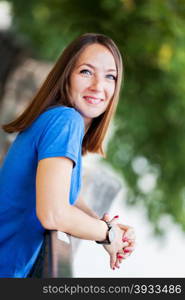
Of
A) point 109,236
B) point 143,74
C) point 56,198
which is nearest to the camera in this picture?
point 56,198

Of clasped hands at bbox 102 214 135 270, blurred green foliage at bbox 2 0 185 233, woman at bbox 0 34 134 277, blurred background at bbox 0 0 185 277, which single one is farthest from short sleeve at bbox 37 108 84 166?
blurred green foliage at bbox 2 0 185 233

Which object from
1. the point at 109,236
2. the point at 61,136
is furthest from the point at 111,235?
the point at 61,136

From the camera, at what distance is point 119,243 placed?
1.09 metres

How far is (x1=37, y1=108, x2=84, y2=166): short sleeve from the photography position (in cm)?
93

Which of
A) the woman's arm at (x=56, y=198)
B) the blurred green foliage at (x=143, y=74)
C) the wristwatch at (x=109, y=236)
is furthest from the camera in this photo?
the blurred green foliage at (x=143, y=74)

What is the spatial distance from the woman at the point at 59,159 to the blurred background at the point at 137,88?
1769 mm

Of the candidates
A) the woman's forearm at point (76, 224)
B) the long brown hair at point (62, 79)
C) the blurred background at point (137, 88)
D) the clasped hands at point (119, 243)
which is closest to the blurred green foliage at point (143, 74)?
the blurred background at point (137, 88)

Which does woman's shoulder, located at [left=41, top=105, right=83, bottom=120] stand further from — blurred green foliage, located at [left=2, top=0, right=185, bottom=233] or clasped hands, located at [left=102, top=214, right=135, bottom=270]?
blurred green foliage, located at [left=2, top=0, right=185, bottom=233]

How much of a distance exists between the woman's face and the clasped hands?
239mm

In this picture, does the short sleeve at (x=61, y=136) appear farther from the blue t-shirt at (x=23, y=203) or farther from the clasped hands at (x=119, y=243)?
the clasped hands at (x=119, y=243)

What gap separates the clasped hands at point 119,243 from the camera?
1.07 m

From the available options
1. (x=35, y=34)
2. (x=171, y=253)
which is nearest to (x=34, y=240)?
(x=35, y=34)

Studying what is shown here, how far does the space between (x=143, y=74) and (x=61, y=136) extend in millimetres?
3021

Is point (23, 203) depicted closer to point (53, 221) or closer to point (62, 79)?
point (53, 221)
